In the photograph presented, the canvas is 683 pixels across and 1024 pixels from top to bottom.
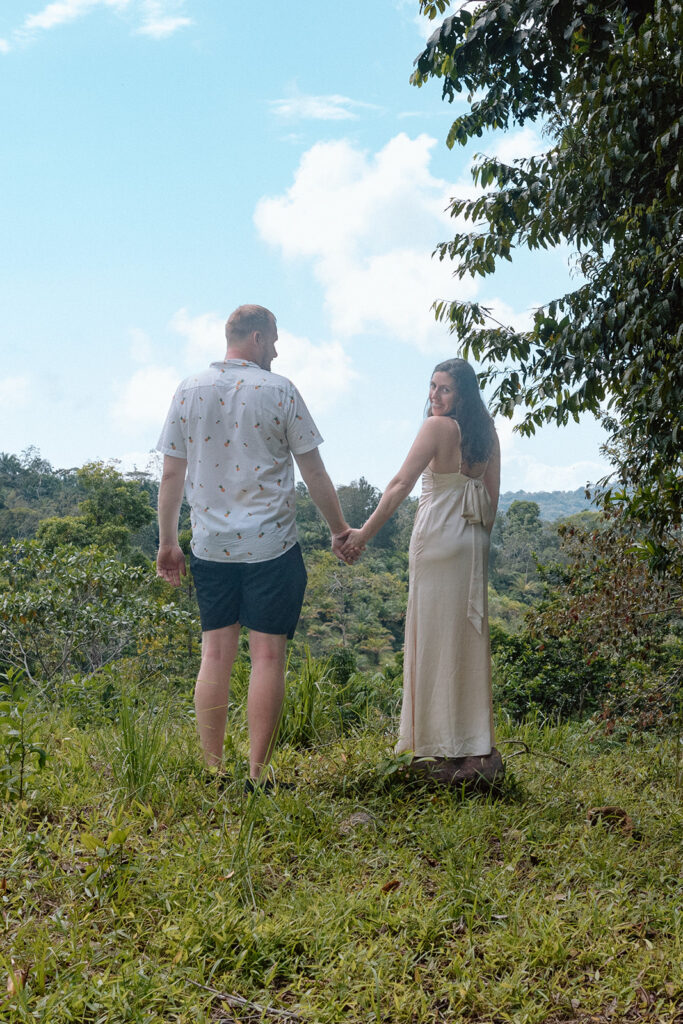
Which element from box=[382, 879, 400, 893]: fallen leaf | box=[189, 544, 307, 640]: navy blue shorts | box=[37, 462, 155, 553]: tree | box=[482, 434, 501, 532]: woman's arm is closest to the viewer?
box=[382, 879, 400, 893]: fallen leaf

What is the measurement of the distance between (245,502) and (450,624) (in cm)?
103

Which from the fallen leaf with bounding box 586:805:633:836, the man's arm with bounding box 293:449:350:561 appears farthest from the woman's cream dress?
the fallen leaf with bounding box 586:805:633:836

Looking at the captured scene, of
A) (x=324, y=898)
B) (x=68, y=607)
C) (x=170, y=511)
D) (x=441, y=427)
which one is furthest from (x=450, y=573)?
(x=68, y=607)

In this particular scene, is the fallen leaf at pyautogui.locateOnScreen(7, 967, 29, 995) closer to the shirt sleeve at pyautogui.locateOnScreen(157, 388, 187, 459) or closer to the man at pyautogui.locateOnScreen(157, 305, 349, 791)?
the man at pyautogui.locateOnScreen(157, 305, 349, 791)

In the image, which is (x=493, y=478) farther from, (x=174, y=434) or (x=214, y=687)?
(x=214, y=687)

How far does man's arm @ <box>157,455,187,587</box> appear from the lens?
11.3 ft

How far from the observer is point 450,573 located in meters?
3.58

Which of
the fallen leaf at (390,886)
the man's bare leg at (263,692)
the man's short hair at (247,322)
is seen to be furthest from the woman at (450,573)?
the fallen leaf at (390,886)

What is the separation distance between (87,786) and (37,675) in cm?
473

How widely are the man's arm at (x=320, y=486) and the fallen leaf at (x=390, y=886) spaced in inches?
55.8

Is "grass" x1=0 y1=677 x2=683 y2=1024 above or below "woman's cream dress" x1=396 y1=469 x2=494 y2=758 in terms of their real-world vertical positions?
below

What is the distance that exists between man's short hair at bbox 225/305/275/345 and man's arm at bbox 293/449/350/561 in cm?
54

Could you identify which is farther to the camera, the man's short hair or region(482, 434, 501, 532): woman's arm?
region(482, 434, 501, 532): woman's arm

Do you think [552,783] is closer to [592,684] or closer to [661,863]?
[661,863]
